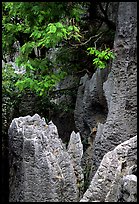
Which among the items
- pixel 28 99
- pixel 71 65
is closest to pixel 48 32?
pixel 71 65

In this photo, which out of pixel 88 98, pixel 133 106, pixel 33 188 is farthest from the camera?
pixel 88 98

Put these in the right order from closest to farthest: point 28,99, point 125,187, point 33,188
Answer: point 125,187
point 33,188
point 28,99

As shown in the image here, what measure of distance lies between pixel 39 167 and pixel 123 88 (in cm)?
195

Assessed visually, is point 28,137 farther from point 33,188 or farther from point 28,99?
point 28,99

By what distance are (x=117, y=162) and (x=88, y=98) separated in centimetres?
417

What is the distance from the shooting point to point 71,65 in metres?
7.47

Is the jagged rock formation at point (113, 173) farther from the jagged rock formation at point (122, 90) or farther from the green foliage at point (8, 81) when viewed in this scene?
the green foliage at point (8, 81)

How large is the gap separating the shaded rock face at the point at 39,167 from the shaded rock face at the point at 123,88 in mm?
1228

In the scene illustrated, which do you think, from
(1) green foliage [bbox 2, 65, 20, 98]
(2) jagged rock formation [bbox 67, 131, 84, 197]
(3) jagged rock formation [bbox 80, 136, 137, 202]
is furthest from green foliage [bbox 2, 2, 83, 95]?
(3) jagged rock formation [bbox 80, 136, 137, 202]

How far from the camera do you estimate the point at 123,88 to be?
5.13 meters

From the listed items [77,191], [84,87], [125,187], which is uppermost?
[84,87]

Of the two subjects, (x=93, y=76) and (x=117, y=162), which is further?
(x=93, y=76)

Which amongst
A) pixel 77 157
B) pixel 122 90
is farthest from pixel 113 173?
pixel 122 90

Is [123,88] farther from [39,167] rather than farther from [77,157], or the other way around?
[39,167]
